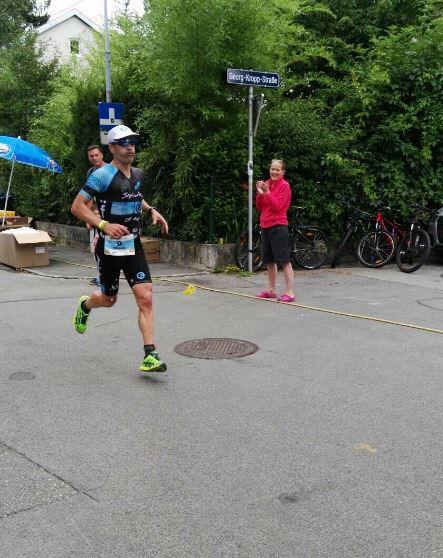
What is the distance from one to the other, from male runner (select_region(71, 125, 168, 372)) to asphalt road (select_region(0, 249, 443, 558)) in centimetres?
66

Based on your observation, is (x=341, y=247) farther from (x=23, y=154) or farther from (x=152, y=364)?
(x=152, y=364)

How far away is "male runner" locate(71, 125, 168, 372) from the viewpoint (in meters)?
5.11

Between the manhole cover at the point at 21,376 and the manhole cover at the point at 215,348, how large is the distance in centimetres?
138

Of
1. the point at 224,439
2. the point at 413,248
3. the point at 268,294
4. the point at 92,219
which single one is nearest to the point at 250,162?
the point at 268,294

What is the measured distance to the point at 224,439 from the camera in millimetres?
4043

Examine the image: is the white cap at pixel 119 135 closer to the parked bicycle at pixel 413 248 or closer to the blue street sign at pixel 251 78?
the blue street sign at pixel 251 78

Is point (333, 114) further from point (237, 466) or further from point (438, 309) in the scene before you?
point (237, 466)

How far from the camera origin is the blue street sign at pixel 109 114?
39.1ft

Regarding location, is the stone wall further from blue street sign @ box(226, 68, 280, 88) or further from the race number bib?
the race number bib

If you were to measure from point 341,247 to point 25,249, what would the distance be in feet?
18.2

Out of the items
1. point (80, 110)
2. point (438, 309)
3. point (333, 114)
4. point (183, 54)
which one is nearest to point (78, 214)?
point (438, 309)

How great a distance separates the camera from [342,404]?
15.3 feet

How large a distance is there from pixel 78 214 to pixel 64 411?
1.57m

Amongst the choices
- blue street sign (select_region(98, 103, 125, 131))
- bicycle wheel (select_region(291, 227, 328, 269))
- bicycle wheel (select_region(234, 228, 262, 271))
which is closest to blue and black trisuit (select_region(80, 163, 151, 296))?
bicycle wheel (select_region(234, 228, 262, 271))
